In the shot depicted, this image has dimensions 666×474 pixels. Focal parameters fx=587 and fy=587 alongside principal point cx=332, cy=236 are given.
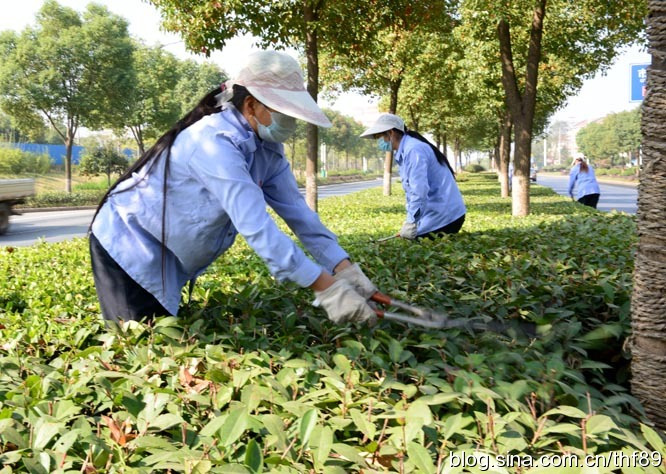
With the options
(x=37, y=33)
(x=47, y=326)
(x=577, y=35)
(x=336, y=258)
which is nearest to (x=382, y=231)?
(x=336, y=258)

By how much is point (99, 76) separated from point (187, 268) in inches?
1092

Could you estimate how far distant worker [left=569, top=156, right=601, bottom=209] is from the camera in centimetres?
1213

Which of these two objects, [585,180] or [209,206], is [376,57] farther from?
[209,206]

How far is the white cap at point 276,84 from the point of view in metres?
2.16

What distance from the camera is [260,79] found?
7.14ft

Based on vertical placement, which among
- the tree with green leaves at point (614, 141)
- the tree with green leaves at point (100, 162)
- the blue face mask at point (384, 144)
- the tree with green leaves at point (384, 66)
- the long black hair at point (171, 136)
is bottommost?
the long black hair at point (171, 136)

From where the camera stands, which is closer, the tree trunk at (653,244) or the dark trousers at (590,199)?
the tree trunk at (653,244)

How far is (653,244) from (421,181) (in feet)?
10.1

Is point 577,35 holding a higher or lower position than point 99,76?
lower

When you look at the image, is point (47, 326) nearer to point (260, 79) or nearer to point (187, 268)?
point (187, 268)

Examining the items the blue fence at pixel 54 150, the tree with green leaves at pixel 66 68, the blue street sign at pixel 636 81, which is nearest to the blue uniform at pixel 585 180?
the blue street sign at pixel 636 81

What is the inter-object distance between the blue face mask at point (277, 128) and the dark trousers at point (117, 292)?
809 millimetres

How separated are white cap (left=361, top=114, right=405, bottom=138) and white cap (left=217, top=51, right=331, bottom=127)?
2802 millimetres

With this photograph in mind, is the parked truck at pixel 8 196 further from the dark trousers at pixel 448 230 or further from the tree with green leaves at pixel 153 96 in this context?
the tree with green leaves at pixel 153 96
